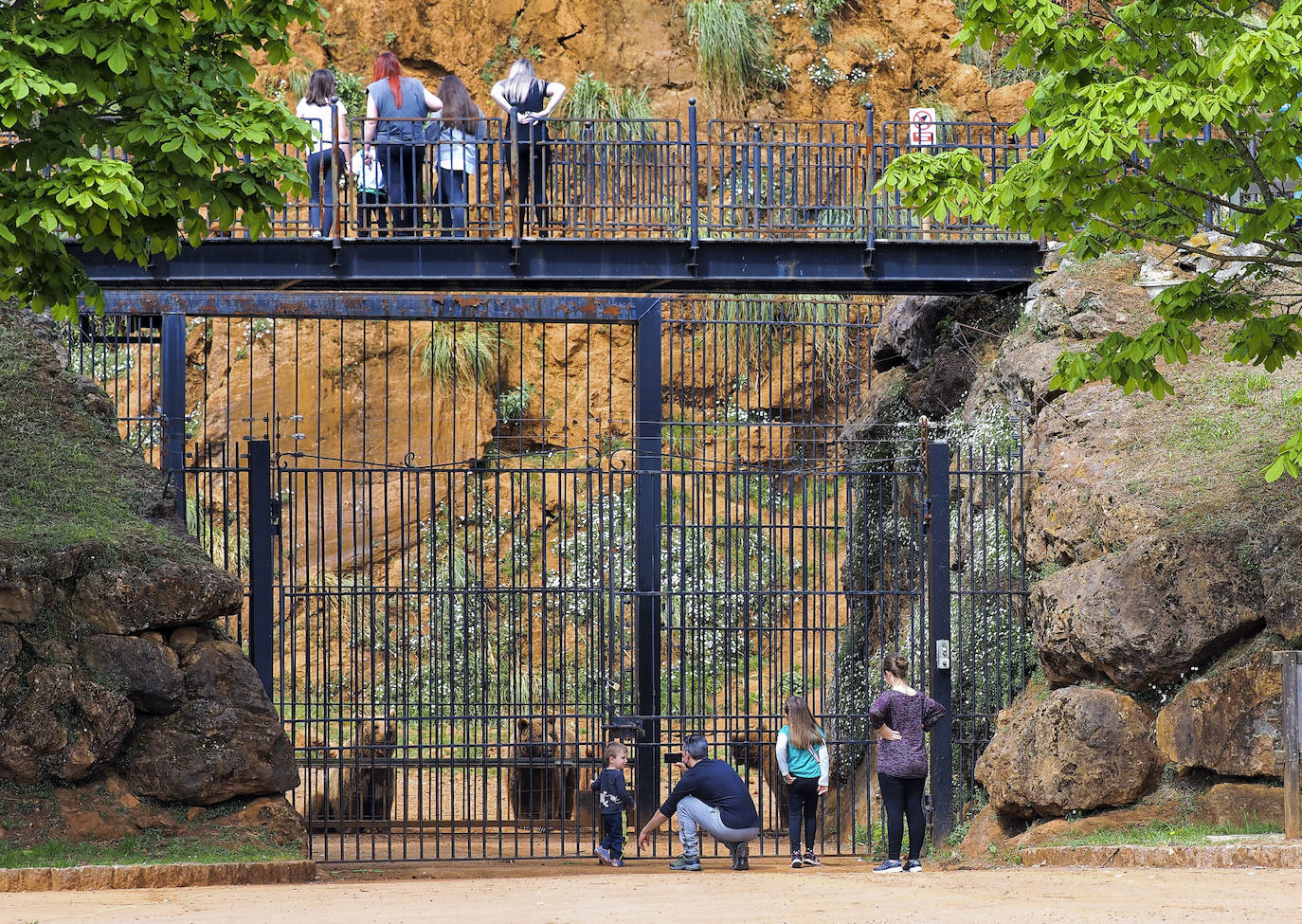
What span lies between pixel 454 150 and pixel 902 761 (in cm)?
670

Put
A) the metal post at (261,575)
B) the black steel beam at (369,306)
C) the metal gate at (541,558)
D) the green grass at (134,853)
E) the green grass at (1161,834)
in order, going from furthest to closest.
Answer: the black steel beam at (369,306) → the metal gate at (541,558) → the metal post at (261,575) → the green grass at (1161,834) → the green grass at (134,853)

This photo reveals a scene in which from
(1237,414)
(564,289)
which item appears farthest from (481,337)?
(1237,414)

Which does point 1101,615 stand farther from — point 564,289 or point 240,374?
point 240,374

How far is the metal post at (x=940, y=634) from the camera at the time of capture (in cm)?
1068

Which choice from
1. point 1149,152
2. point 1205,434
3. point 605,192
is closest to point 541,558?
point 605,192

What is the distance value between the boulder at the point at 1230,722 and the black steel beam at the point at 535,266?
4.78 m

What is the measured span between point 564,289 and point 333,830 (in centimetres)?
522

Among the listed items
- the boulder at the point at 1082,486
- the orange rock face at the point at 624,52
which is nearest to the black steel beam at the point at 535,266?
the boulder at the point at 1082,486

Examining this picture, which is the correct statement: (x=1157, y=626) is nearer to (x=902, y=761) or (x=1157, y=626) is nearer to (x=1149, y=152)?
(x=902, y=761)

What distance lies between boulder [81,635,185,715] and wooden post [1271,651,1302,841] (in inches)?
261

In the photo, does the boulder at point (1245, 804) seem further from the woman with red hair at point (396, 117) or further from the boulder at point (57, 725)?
the woman with red hair at point (396, 117)

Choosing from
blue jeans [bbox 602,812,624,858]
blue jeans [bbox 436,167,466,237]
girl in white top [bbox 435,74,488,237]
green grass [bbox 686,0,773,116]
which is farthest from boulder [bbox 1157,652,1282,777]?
green grass [bbox 686,0,773,116]

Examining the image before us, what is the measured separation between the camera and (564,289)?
41.8 ft

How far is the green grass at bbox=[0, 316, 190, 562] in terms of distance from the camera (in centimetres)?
977
